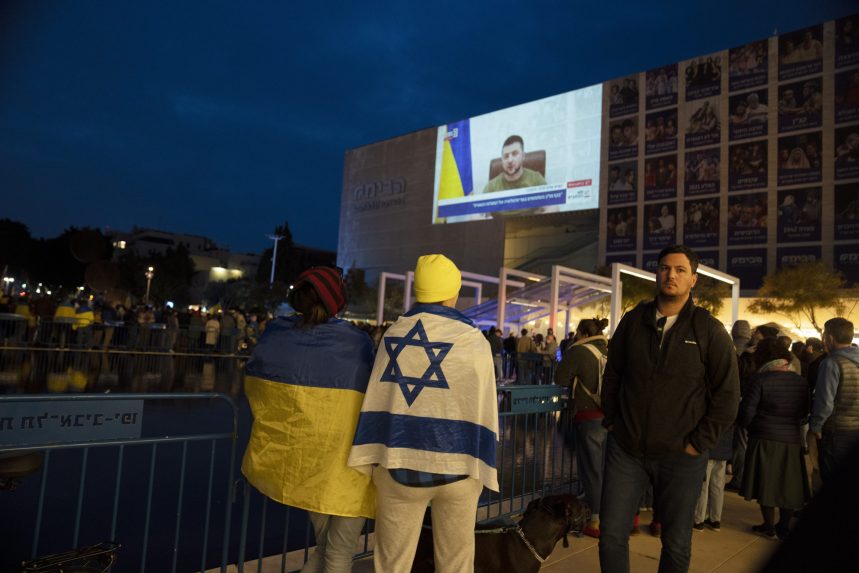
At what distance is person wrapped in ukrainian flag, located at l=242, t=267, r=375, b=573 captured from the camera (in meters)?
2.62

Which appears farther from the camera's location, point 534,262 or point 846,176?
point 534,262

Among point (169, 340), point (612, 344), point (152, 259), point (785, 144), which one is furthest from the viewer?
point (152, 259)

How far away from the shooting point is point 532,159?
145 feet

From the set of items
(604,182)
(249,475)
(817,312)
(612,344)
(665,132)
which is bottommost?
(249,475)

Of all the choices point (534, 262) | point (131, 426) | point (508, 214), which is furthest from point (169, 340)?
point (534, 262)

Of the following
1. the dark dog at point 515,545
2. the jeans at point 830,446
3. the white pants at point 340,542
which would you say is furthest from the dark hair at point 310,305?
the jeans at point 830,446

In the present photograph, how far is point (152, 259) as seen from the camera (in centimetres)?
6438

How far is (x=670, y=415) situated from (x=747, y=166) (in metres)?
39.2

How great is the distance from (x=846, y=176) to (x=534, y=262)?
71.7ft

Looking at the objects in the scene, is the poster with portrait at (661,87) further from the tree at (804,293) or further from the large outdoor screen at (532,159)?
the tree at (804,293)

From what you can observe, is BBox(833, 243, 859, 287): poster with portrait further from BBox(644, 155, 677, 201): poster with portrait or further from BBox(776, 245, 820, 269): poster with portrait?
BBox(644, 155, 677, 201): poster with portrait

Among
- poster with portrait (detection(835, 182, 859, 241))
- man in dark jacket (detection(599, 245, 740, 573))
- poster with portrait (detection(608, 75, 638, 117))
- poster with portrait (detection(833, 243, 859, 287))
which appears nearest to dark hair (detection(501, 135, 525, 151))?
poster with portrait (detection(608, 75, 638, 117))

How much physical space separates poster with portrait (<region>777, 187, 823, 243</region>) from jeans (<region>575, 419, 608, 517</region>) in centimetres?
3532

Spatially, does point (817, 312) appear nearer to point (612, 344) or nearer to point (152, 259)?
point (612, 344)
